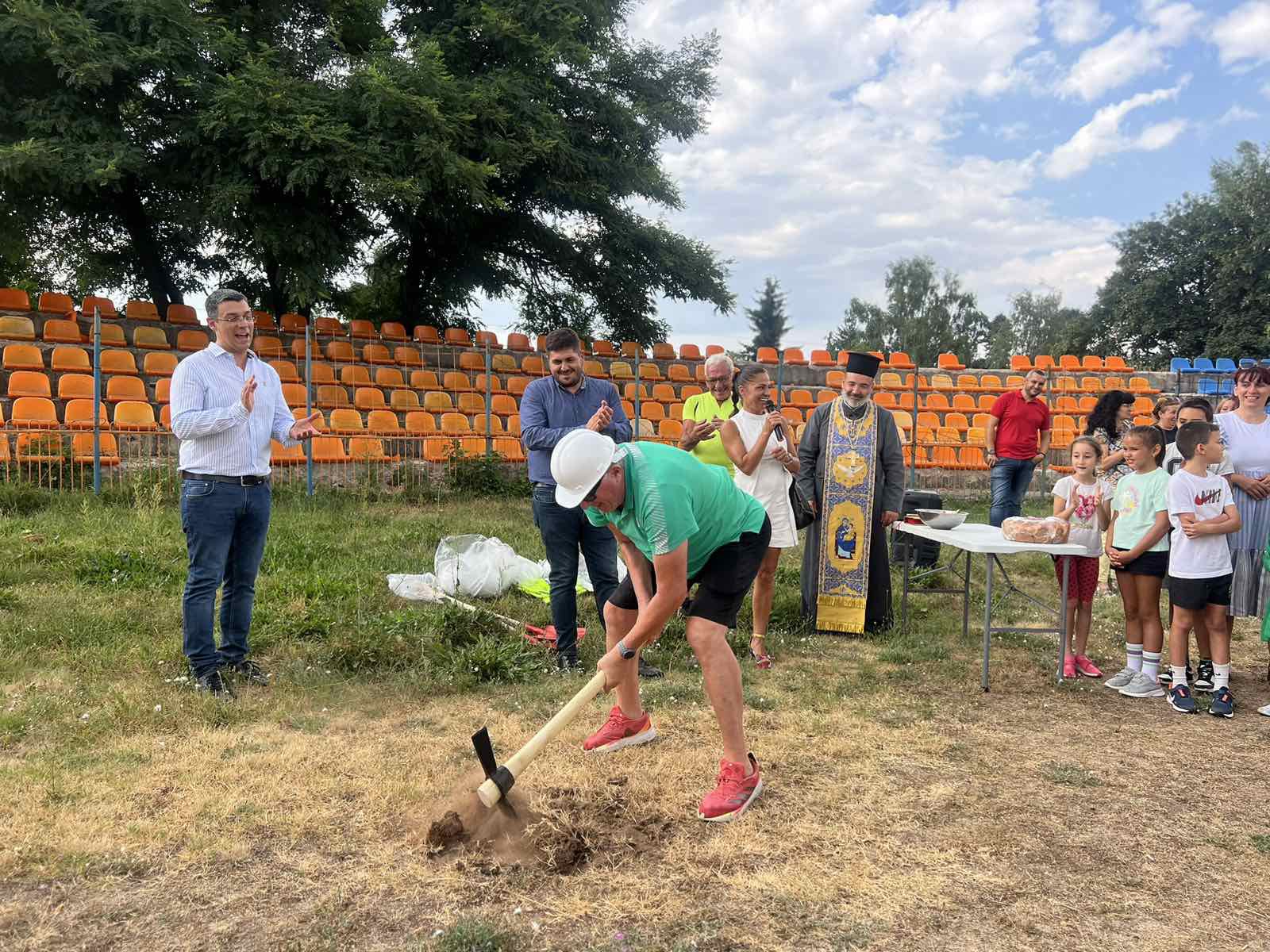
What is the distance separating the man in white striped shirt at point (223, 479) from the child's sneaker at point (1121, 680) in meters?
4.95

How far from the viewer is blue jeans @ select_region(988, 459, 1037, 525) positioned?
8.74 m

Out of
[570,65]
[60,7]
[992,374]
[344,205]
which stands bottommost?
[992,374]

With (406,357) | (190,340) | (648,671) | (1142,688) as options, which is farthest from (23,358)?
(1142,688)

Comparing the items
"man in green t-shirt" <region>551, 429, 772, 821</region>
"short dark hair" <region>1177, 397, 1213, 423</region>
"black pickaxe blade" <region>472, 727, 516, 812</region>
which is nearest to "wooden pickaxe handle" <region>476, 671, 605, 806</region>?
"black pickaxe blade" <region>472, 727, 516, 812</region>

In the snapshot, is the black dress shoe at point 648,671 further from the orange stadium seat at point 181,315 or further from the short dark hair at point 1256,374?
the orange stadium seat at point 181,315

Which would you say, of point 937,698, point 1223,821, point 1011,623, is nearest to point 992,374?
point 1011,623

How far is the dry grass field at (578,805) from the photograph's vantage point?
267 cm

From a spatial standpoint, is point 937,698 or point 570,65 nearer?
point 937,698

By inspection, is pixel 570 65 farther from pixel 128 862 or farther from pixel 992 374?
pixel 128 862

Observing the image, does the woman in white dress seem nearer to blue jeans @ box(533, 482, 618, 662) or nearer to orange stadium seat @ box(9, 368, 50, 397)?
blue jeans @ box(533, 482, 618, 662)

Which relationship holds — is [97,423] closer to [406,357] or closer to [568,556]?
[406,357]

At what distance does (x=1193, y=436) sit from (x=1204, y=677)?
4.95 ft

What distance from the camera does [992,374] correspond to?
18.1m

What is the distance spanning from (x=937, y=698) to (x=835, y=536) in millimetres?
1621
